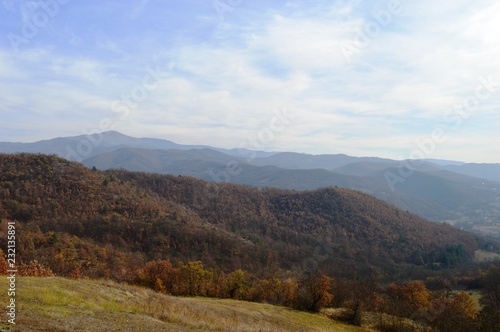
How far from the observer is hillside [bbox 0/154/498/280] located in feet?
270

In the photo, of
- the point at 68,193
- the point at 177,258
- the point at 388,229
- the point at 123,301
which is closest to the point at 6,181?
the point at 68,193

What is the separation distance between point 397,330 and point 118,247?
80685 mm

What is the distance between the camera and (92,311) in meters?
19.4

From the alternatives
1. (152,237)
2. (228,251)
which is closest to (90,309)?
(152,237)

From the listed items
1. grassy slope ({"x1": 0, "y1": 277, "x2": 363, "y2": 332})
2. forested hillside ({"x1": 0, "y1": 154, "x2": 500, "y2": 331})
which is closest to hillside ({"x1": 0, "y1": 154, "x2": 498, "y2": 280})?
forested hillside ({"x1": 0, "y1": 154, "x2": 500, "y2": 331})

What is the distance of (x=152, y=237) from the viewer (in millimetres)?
109375

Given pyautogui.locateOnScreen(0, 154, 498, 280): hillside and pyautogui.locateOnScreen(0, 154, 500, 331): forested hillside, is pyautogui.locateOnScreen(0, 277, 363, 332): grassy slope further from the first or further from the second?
pyautogui.locateOnScreen(0, 154, 498, 280): hillside

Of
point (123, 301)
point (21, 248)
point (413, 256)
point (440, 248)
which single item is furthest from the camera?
point (440, 248)

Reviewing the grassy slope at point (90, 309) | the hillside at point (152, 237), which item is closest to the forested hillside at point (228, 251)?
the hillside at point (152, 237)

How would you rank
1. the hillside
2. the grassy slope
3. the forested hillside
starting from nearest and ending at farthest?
the grassy slope
the forested hillside
the hillside

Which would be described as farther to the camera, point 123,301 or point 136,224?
point 136,224

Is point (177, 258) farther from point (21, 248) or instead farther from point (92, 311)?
point (92, 311)

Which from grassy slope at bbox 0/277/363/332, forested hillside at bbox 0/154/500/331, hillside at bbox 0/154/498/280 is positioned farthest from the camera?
hillside at bbox 0/154/498/280

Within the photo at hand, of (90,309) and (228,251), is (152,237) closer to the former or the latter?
(228,251)
